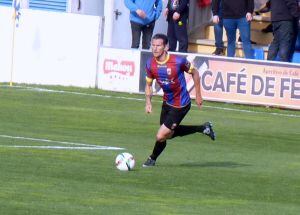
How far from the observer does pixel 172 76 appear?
52.4 ft

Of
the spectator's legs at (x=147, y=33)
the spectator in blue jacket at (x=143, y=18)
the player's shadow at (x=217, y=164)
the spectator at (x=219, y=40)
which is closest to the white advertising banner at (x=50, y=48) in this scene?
the spectator in blue jacket at (x=143, y=18)

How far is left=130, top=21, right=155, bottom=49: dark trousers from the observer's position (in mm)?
28614

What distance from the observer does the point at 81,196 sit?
41.4 feet

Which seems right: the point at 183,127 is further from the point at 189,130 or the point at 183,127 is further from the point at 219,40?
the point at 219,40

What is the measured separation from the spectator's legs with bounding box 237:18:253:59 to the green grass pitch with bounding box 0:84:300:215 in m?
2.19

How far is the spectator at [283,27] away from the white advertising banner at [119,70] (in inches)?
118

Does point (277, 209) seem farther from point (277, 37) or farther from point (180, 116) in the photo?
point (277, 37)

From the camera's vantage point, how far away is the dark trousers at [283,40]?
86.1ft

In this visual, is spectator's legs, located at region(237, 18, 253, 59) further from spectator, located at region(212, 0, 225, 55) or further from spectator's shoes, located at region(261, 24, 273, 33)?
spectator's shoes, located at region(261, 24, 273, 33)

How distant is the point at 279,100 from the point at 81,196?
1304 centimetres

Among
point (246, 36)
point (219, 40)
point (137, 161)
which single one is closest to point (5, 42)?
point (219, 40)

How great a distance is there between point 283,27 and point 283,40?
289mm

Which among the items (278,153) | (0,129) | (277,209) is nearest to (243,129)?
(278,153)

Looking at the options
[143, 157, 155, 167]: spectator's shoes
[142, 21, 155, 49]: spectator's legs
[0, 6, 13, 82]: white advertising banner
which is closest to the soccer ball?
[143, 157, 155, 167]: spectator's shoes
